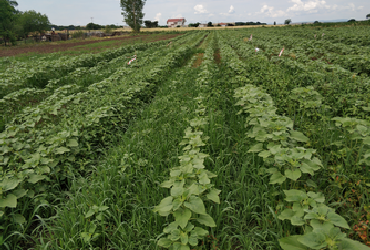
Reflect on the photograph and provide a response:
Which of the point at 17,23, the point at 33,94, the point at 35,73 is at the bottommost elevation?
the point at 33,94

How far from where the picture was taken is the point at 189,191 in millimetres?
1830

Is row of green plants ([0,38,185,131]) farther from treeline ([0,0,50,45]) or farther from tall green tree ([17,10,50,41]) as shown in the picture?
tall green tree ([17,10,50,41])

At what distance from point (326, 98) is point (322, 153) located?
2.24 meters

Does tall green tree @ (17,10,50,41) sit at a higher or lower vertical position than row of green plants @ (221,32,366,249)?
higher

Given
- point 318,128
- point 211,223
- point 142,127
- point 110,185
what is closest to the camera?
point 211,223

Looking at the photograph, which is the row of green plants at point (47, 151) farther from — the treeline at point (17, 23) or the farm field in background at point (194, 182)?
the treeline at point (17, 23)

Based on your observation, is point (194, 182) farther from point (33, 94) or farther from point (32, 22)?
point (32, 22)

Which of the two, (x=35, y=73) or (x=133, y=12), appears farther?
(x=133, y=12)

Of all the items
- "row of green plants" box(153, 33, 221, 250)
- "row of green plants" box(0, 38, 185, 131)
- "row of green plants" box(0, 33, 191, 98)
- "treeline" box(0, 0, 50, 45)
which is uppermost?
"treeline" box(0, 0, 50, 45)

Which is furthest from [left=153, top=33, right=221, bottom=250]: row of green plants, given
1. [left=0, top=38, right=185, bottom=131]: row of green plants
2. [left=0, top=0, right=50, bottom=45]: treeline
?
[left=0, top=0, right=50, bottom=45]: treeline

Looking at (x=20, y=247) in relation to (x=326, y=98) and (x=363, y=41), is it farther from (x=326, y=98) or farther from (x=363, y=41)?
(x=363, y=41)

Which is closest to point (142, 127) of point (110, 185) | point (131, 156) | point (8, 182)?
point (131, 156)

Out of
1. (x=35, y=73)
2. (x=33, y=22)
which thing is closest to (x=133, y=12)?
(x=33, y=22)

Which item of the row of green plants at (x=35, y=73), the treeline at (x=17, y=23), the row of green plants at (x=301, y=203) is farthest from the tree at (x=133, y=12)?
the row of green plants at (x=301, y=203)
